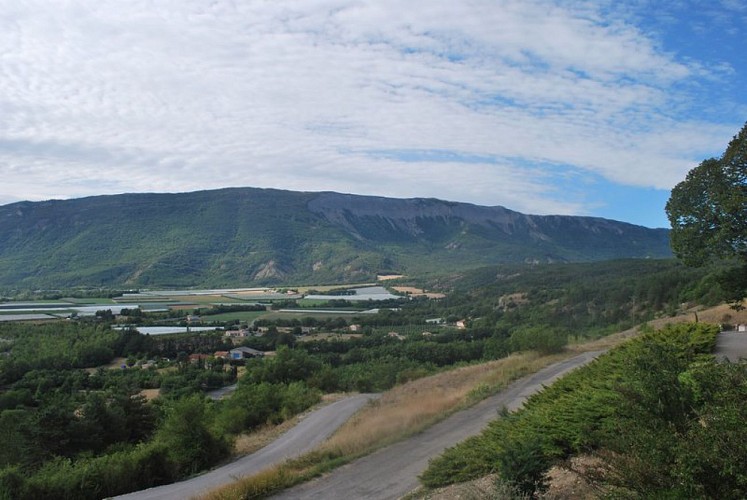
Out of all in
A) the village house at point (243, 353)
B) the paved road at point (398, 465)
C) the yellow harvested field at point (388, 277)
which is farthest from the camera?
the yellow harvested field at point (388, 277)

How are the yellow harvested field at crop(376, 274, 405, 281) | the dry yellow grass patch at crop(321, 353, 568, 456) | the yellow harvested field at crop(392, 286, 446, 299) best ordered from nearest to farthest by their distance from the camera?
the dry yellow grass patch at crop(321, 353, 568, 456) → the yellow harvested field at crop(392, 286, 446, 299) → the yellow harvested field at crop(376, 274, 405, 281)

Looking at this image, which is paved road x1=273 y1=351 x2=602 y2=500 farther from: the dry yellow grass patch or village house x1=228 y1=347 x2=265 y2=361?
village house x1=228 y1=347 x2=265 y2=361

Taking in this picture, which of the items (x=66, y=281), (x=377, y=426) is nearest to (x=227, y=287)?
(x=66, y=281)

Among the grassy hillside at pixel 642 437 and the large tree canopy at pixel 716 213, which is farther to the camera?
the large tree canopy at pixel 716 213

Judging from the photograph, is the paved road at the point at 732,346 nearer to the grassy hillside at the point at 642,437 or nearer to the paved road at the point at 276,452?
the grassy hillside at the point at 642,437

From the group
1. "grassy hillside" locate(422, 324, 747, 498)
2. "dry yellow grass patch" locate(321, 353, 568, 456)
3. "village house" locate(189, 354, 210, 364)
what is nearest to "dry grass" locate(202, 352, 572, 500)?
"dry yellow grass patch" locate(321, 353, 568, 456)

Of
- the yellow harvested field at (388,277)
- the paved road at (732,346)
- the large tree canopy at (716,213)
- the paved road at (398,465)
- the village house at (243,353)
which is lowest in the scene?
the village house at (243,353)

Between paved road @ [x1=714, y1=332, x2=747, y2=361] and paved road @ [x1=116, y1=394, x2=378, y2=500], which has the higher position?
paved road @ [x1=714, y1=332, x2=747, y2=361]

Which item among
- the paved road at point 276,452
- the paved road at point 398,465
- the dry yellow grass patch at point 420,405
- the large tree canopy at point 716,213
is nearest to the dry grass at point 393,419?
the dry yellow grass patch at point 420,405
